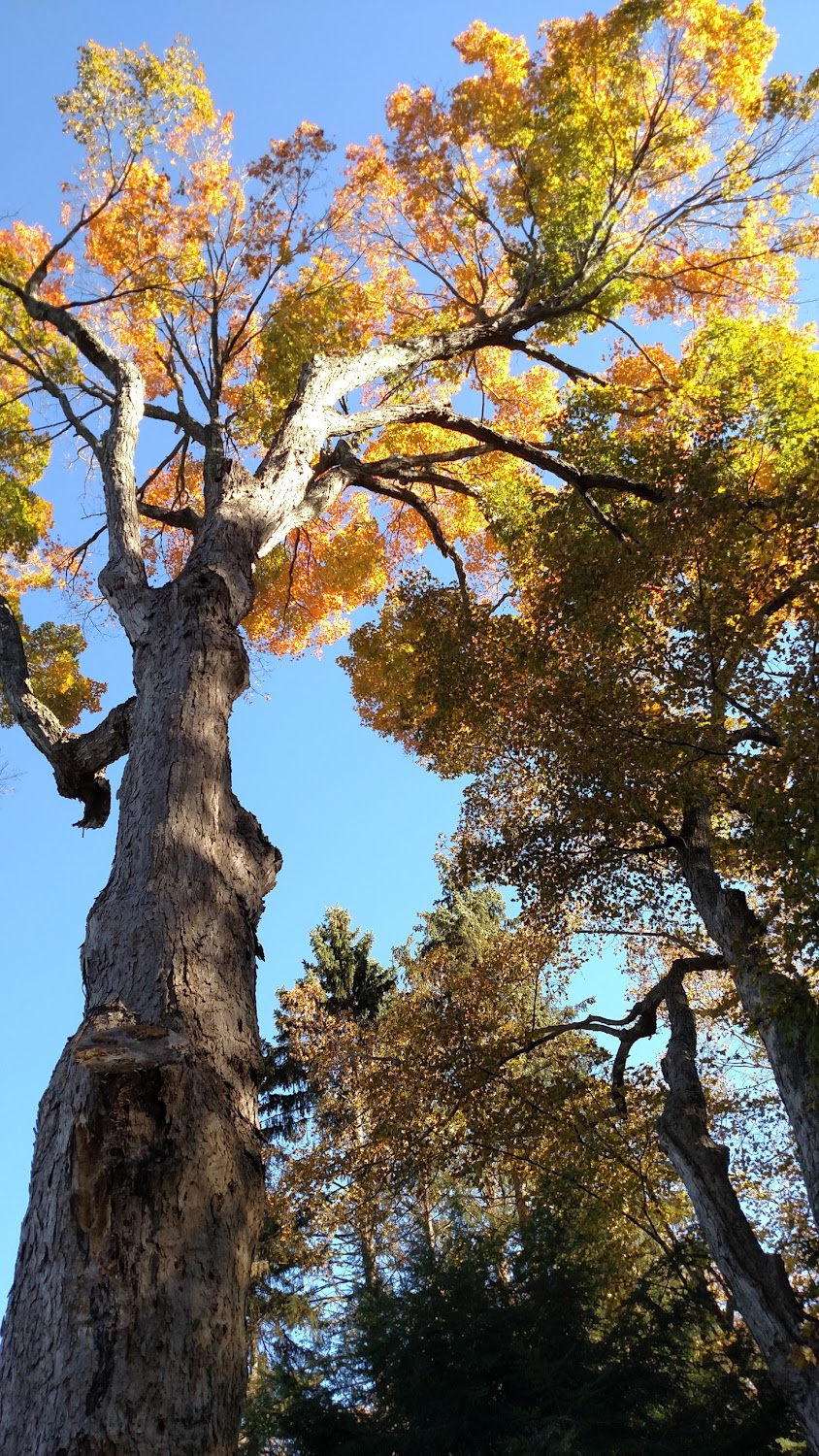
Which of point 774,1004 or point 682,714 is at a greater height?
point 682,714

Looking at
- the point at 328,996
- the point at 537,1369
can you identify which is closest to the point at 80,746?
the point at 537,1369

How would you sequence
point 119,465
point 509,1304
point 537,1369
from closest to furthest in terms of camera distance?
point 119,465 < point 537,1369 < point 509,1304

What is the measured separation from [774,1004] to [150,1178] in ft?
17.6

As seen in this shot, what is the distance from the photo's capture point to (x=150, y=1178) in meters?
2.48

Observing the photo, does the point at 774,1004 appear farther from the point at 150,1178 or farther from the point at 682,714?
the point at 150,1178

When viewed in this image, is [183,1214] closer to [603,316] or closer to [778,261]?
[603,316]

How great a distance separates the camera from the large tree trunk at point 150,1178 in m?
2.14

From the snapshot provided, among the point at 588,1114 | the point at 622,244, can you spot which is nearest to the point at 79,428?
the point at 622,244

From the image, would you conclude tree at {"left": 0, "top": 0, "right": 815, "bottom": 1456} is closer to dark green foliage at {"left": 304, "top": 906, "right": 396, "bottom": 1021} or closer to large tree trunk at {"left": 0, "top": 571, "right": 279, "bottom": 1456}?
large tree trunk at {"left": 0, "top": 571, "right": 279, "bottom": 1456}

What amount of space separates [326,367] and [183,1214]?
6.37 metres

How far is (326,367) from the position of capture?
23.9 feet

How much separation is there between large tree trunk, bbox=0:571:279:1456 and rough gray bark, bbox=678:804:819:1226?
4.57 metres

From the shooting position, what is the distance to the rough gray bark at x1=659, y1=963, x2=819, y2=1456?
6.43 meters

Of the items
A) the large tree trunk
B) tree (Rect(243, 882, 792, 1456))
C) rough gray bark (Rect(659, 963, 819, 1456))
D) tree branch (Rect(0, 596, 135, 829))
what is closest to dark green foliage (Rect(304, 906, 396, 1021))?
tree (Rect(243, 882, 792, 1456))
